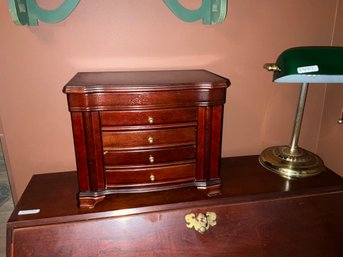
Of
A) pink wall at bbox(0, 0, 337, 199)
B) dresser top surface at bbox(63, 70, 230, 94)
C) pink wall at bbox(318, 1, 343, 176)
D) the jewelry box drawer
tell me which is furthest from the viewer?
pink wall at bbox(318, 1, 343, 176)

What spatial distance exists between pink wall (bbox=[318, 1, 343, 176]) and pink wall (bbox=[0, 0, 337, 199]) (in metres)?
0.05

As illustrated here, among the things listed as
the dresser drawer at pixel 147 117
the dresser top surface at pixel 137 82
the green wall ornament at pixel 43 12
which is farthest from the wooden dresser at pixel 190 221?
the green wall ornament at pixel 43 12

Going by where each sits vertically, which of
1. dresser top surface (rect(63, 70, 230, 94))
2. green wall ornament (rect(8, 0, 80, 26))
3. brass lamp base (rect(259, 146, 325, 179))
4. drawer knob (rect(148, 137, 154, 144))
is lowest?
brass lamp base (rect(259, 146, 325, 179))

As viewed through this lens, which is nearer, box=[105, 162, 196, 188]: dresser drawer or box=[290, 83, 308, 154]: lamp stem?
box=[105, 162, 196, 188]: dresser drawer

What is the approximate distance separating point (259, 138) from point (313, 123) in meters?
0.31

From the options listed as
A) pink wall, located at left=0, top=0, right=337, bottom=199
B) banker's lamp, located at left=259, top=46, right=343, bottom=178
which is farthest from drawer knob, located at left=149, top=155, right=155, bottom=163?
banker's lamp, located at left=259, top=46, right=343, bottom=178

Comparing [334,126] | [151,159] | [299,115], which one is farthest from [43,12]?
[334,126]

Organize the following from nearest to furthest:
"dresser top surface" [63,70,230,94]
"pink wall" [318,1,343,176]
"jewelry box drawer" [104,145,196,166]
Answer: "dresser top surface" [63,70,230,94], "jewelry box drawer" [104,145,196,166], "pink wall" [318,1,343,176]

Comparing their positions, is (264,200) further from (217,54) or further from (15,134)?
(15,134)

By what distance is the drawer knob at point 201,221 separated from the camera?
2.97ft

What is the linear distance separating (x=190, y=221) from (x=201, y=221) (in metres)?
0.04

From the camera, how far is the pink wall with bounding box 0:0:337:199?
40.4 inches

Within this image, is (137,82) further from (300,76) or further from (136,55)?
(300,76)

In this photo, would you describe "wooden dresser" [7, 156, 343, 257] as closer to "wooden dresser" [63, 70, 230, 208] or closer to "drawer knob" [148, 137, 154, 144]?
"wooden dresser" [63, 70, 230, 208]
